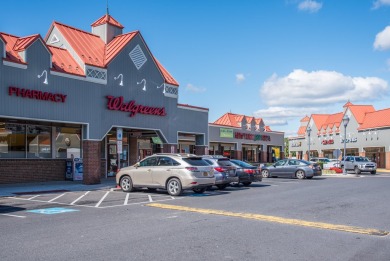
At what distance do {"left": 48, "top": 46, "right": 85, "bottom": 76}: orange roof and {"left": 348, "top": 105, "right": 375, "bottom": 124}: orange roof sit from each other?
48541 millimetres

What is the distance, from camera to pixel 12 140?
861 inches

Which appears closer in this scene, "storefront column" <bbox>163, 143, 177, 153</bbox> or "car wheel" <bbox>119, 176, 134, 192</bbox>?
"car wheel" <bbox>119, 176, 134, 192</bbox>

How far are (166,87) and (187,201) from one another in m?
14.0

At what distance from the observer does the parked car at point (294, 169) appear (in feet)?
94.4

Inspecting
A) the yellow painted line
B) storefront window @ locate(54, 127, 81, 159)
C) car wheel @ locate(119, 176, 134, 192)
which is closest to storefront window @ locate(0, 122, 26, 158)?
storefront window @ locate(54, 127, 81, 159)

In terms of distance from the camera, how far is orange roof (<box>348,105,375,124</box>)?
6106 cm

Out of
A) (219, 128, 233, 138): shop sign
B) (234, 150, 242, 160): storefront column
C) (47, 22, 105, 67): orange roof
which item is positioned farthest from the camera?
→ (234, 150, 242, 160): storefront column

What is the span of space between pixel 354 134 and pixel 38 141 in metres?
49.9

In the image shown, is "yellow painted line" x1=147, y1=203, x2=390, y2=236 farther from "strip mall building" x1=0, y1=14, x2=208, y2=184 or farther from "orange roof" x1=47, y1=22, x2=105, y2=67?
"orange roof" x1=47, y1=22, x2=105, y2=67

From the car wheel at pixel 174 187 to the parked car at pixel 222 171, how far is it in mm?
2819

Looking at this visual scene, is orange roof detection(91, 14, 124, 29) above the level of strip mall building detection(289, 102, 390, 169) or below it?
above

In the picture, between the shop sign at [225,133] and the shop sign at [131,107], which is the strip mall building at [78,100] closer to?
the shop sign at [131,107]

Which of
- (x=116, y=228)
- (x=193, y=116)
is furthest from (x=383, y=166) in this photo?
(x=116, y=228)

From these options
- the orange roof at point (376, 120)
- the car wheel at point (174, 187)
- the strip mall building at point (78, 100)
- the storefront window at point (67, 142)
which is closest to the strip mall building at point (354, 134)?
the orange roof at point (376, 120)
